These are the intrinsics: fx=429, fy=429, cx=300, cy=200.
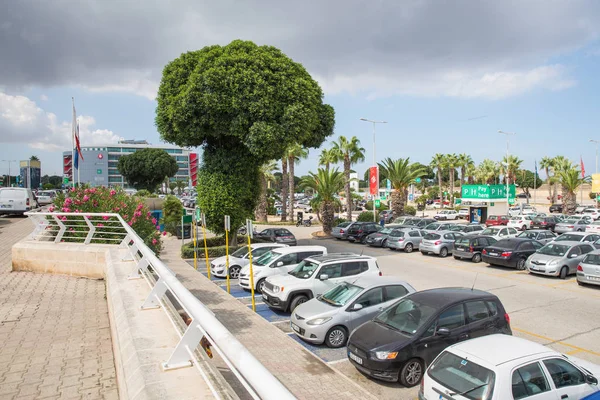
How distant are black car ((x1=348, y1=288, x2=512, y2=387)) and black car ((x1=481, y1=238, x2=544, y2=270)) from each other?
12.4m

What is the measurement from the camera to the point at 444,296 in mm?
8977

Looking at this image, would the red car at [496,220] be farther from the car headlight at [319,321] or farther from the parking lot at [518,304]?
the car headlight at [319,321]

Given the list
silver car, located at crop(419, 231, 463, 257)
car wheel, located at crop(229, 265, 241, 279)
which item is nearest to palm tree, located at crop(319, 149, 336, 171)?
silver car, located at crop(419, 231, 463, 257)

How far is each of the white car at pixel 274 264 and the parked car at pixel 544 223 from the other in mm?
31494

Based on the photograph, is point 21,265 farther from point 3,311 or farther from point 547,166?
point 547,166

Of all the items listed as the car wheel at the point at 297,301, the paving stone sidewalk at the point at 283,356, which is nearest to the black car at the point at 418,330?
the paving stone sidewalk at the point at 283,356

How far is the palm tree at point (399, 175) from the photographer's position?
141 feet

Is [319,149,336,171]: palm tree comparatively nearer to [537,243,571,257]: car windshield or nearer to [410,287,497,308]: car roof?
[537,243,571,257]: car windshield

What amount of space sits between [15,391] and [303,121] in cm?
1986

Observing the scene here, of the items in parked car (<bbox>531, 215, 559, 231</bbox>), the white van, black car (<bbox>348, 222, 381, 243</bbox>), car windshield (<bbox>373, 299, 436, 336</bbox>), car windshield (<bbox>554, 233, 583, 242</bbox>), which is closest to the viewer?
car windshield (<bbox>373, 299, 436, 336</bbox>)

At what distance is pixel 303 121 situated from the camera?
23062 mm

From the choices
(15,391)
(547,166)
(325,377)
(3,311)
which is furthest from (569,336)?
(547,166)

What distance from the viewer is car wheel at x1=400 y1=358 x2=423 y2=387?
25.9 feet

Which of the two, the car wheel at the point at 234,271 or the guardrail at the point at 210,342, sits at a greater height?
the guardrail at the point at 210,342
